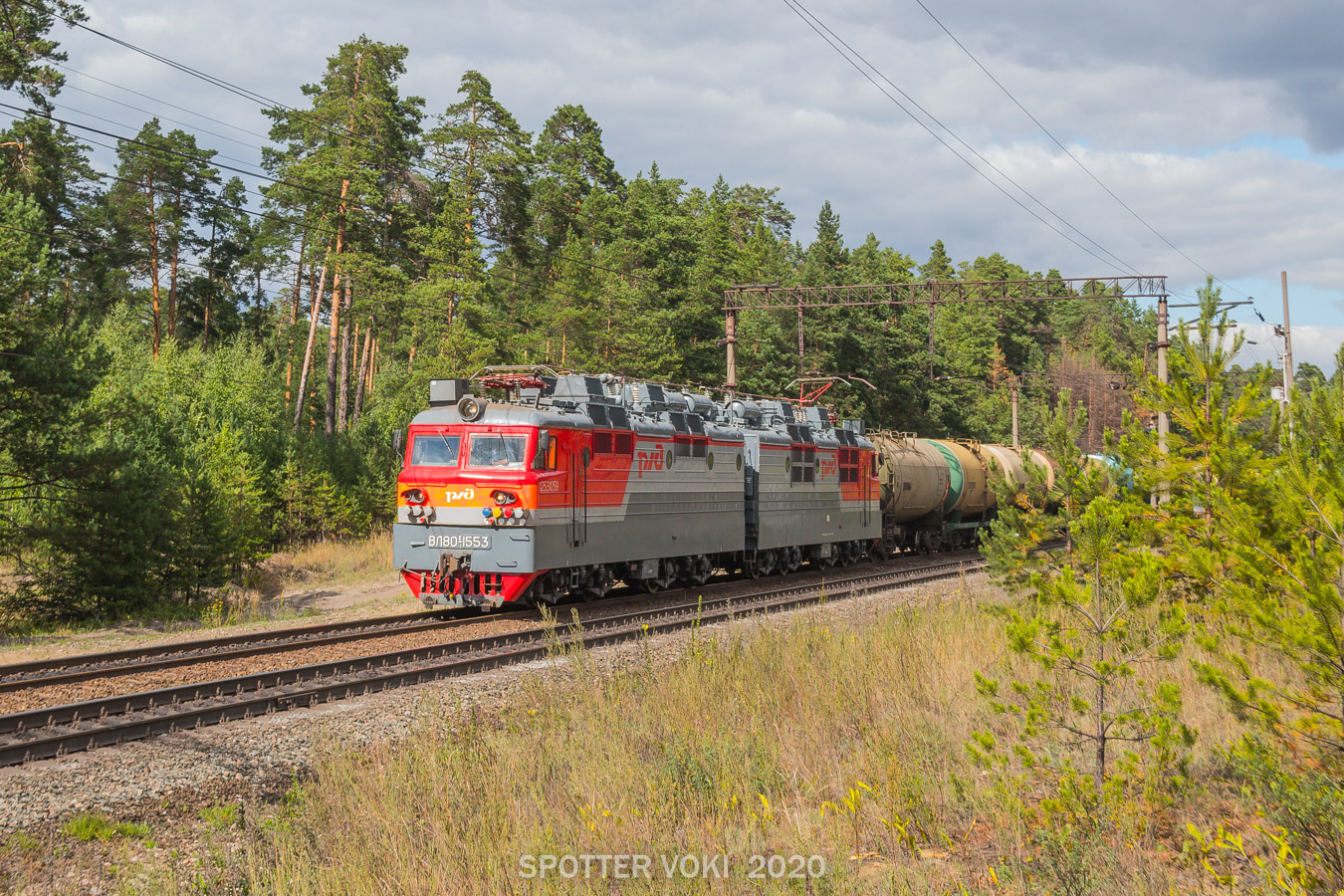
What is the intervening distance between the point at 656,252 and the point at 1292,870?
42.9m

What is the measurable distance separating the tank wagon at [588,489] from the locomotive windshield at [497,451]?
0.02 metres

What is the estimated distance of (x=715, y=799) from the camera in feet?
21.0

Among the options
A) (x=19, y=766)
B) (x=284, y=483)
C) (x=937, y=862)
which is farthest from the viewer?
(x=284, y=483)

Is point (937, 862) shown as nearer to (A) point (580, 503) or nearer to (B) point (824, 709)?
(B) point (824, 709)

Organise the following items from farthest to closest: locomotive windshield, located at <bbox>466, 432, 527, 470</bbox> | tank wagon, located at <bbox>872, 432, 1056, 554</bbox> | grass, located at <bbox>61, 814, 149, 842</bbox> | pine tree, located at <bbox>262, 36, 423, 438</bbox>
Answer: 1. pine tree, located at <bbox>262, 36, 423, 438</bbox>
2. tank wagon, located at <bbox>872, 432, 1056, 554</bbox>
3. locomotive windshield, located at <bbox>466, 432, 527, 470</bbox>
4. grass, located at <bbox>61, 814, 149, 842</bbox>

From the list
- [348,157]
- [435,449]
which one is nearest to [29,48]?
[348,157]

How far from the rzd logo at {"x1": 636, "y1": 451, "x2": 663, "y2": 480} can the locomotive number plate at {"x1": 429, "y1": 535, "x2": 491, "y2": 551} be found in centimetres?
369

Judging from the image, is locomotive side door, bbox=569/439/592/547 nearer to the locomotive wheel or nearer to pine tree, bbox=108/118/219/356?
the locomotive wheel

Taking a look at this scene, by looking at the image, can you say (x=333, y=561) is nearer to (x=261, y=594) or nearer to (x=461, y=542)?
(x=261, y=594)

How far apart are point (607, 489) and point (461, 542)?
2883 mm

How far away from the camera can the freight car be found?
1525 cm

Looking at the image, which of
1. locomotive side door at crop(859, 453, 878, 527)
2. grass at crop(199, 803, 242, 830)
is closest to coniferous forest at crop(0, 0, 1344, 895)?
grass at crop(199, 803, 242, 830)

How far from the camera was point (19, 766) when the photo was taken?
26.0 ft

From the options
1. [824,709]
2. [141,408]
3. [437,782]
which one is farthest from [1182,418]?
[141,408]
